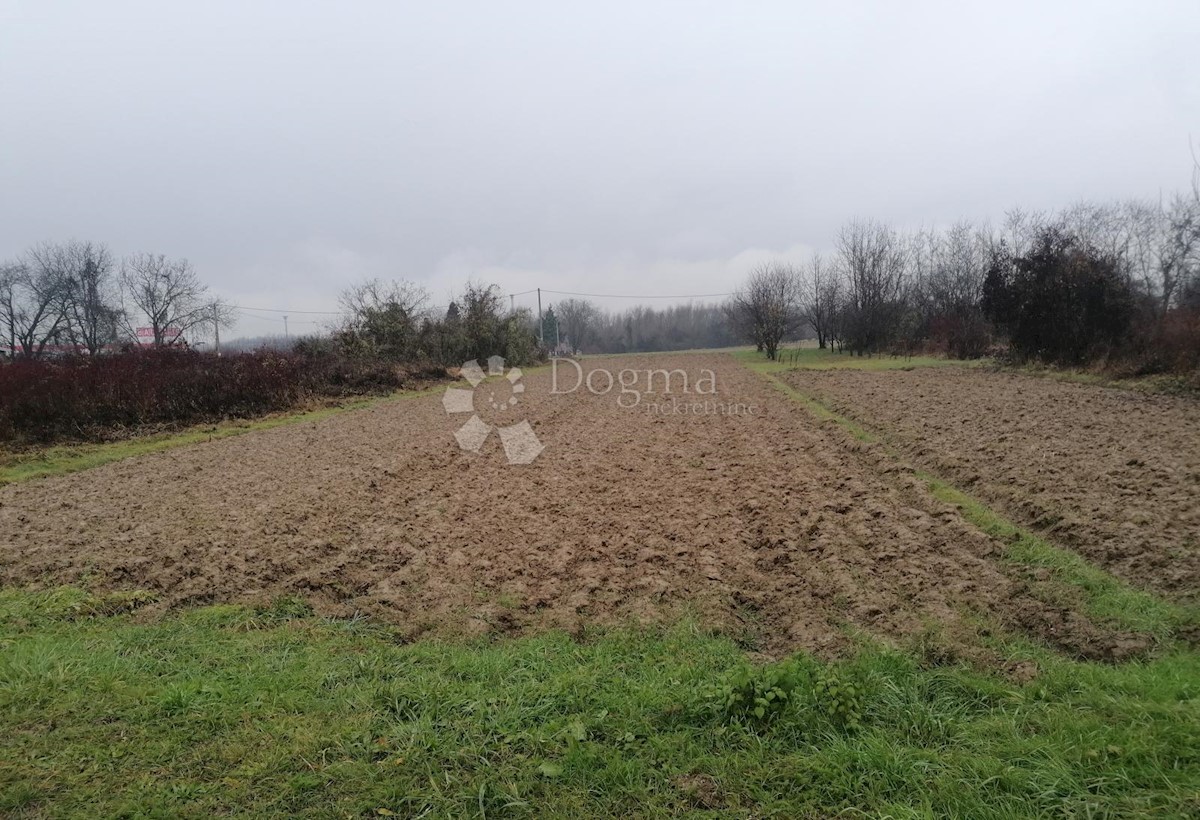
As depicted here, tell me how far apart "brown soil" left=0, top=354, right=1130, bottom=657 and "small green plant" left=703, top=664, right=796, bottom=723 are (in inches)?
38.0

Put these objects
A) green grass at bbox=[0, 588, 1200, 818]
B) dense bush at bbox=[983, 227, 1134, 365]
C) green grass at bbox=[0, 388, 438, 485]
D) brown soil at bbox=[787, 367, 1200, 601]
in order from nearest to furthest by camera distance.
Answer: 1. green grass at bbox=[0, 588, 1200, 818]
2. brown soil at bbox=[787, 367, 1200, 601]
3. green grass at bbox=[0, 388, 438, 485]
4. dense bush at bbox=[983, 227, 1134, 365]

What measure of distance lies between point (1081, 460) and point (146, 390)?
22.1 metres

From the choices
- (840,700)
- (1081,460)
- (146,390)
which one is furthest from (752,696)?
(146,390)

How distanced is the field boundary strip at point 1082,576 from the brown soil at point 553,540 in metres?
0.25

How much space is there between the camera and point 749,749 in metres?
3.23

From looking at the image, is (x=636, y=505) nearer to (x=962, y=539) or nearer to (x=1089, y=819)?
(x=962, y=539)

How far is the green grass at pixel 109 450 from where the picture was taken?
12.5m

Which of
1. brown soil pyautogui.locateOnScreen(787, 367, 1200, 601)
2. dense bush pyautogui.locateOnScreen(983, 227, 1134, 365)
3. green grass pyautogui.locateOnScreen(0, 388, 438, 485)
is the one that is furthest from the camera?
dense bush pyautogui.locateOnScreen(983, 227, 1134, 365)

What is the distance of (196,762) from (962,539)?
691 centimetres

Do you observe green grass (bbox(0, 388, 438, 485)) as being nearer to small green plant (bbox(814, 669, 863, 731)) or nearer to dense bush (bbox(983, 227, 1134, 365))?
small green plant (bbox(814, 669, 863, 731))

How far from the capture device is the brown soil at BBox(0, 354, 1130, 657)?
5.11m

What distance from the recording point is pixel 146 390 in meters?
17.5

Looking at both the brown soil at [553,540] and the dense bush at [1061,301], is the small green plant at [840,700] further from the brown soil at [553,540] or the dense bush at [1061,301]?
the dense bush at [1061,301]

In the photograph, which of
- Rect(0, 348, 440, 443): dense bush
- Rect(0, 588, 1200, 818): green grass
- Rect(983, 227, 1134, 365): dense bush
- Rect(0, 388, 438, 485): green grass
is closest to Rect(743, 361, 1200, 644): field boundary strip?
Rect(0, 588, 1200, 818): green grass
